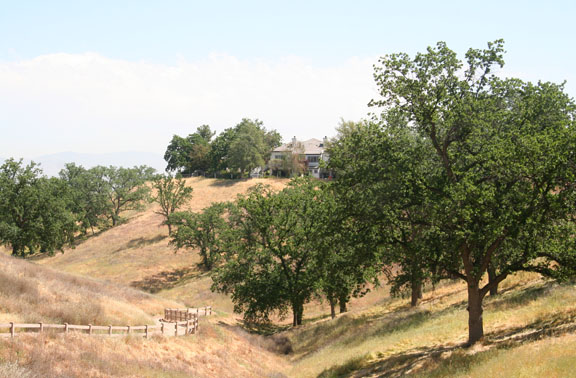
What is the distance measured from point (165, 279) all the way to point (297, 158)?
4991 cm

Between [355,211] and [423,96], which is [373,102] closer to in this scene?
[423,96]

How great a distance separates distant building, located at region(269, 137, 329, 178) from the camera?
110 meters

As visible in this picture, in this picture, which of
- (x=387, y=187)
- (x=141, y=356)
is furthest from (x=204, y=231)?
(x=387, y=187)

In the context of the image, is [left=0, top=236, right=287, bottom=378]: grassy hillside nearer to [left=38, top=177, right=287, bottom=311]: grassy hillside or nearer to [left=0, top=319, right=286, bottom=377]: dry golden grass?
[left=0, top=319, right=286, bottom=377]: dry golden grass

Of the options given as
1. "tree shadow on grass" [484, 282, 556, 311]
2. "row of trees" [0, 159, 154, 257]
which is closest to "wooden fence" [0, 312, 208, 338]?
"tree shadow on grass" [484, 282, 556, 311]

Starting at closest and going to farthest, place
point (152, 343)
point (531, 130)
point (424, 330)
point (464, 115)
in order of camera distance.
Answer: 1. point (464, 115)
2. point (531, 130)
3. point (152, 343)
4. point (424, 330)

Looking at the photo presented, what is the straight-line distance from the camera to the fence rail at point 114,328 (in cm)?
1856

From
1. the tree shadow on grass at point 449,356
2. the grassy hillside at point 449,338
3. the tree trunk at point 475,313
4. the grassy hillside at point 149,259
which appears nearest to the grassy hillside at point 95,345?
the grassy hillside at point 449,338

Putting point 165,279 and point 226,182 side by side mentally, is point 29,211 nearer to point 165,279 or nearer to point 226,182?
point 165,279

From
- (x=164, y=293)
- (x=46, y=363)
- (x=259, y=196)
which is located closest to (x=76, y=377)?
(x=46, y=363)

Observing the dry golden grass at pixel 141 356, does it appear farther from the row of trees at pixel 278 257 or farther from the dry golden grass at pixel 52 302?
the row of trees at pixel 278 257

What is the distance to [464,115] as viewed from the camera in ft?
59.6

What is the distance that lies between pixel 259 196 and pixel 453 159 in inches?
964

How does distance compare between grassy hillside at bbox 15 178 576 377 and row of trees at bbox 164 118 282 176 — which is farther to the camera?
row of trees at bbox 164 118 282 176
